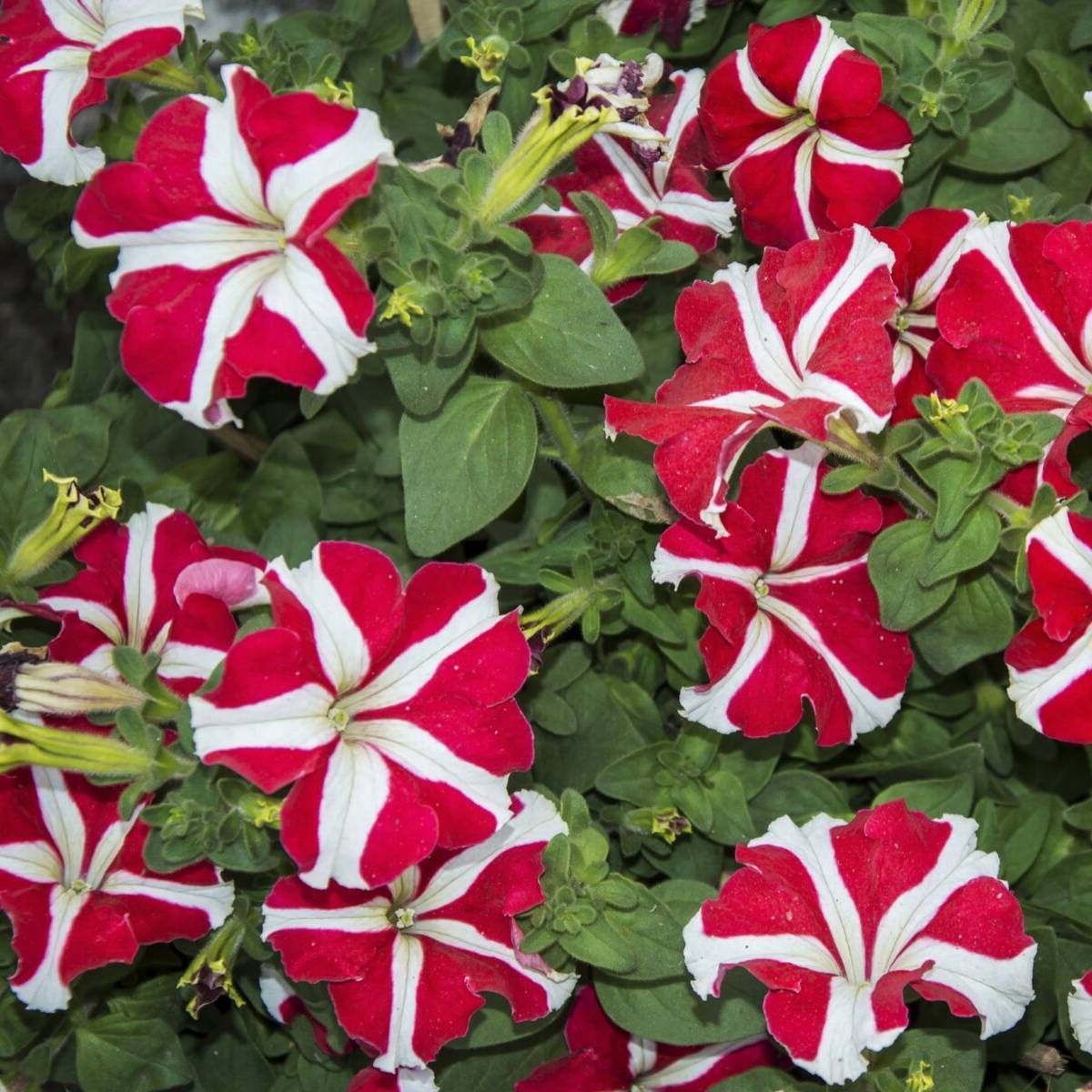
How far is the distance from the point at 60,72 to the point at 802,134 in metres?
0.78

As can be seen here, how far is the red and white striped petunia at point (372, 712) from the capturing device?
4.04 feet

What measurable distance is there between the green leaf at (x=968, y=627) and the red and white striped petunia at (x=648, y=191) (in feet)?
1.57

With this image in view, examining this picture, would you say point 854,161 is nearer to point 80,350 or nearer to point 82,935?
point 80,350

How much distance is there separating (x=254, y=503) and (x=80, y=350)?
0.31 meters

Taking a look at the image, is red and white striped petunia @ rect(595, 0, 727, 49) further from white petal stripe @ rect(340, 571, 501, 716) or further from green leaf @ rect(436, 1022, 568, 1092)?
green leaf @ rect(436, 1022, 568, 1092)

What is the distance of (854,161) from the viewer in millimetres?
1543

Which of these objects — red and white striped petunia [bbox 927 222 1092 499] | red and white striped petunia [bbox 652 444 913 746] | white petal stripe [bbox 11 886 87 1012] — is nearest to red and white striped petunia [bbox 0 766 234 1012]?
white petal stripe [bbox 11 886 87 1012]

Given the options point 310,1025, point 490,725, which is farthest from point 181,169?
point 310,1025

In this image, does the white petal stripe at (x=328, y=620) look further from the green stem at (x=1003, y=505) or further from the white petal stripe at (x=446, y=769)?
the green stem at (x=1003, y=505)

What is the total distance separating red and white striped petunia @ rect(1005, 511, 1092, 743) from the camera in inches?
51.4

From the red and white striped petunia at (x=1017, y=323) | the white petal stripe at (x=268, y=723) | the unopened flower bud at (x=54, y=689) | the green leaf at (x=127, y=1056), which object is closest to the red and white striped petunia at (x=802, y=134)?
the red and white striped petunia at (x=1017, y=323)

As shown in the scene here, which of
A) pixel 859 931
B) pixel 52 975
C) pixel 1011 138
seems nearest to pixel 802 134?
pixel 1011 138

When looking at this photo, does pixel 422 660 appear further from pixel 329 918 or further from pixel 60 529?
pixel 60 529

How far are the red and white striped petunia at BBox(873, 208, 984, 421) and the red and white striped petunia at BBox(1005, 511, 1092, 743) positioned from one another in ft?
0.72
